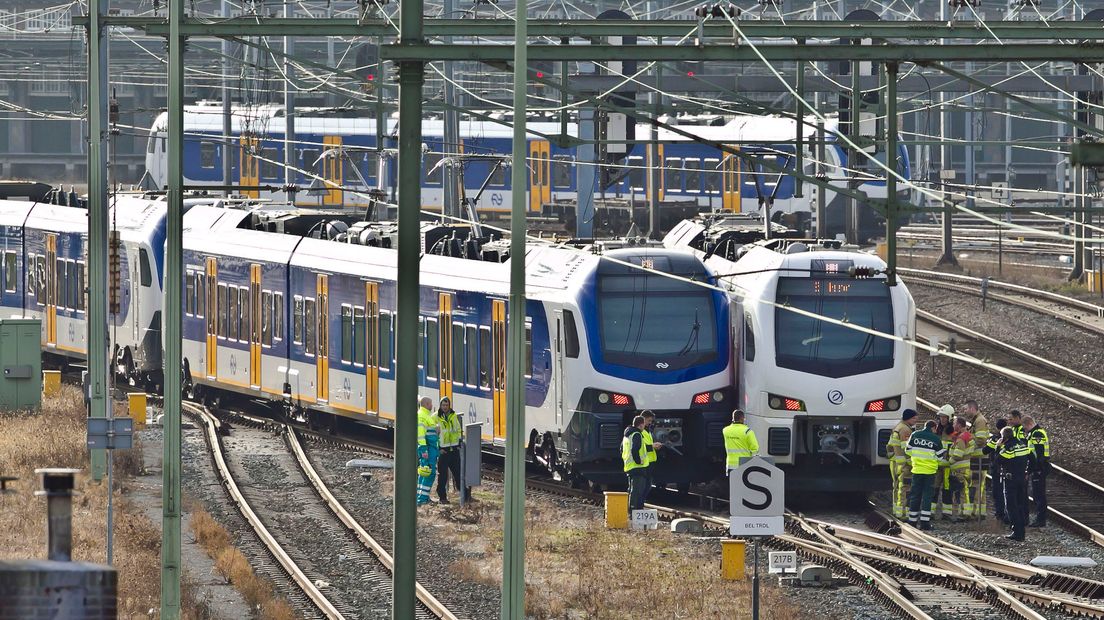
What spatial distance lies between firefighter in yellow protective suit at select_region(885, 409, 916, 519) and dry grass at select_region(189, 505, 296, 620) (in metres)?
6.97

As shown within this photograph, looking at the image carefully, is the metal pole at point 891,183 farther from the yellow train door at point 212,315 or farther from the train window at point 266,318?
the yellow train door at point 212,315

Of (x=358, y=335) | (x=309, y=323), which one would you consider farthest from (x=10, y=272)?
(x=358, y=335)

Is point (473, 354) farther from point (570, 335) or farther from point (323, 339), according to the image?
point (323, 339)

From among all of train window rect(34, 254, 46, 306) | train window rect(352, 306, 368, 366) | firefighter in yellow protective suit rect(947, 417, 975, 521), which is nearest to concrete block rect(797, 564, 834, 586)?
firefighter in yellow protective suit rect(947, 417, 975, 521)

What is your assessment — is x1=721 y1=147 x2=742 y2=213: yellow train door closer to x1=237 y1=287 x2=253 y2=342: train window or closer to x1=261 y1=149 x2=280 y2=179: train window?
x1=261 y1=149 x2=280 y2=179: train window

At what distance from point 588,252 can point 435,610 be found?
6.65 m

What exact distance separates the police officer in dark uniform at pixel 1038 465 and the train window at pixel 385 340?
8.51 m

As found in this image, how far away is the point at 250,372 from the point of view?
30922 mm

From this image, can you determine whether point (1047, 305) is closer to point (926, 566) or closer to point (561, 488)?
point (561, 488)

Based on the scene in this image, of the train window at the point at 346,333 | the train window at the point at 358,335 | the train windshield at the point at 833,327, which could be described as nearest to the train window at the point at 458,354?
the train window at the point at 358,335

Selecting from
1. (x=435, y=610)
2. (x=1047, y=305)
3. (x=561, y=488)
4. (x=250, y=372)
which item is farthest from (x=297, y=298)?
(x=1047, y=305)

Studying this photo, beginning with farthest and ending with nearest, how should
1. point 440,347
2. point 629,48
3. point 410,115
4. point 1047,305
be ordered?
point 1047,305 < point 440,347 < point 629,48 < point 410,115

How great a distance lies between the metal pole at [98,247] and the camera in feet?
79.8

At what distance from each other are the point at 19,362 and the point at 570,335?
10.5m
